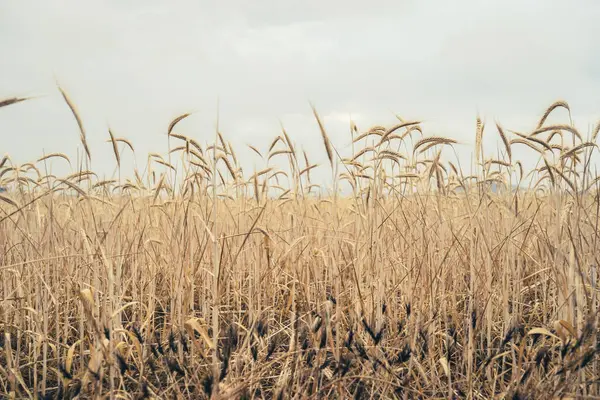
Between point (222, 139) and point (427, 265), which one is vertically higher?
point (222, 139)

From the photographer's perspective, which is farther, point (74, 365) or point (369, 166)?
point (369, 166)

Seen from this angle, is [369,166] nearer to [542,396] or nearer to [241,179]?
[241,179]

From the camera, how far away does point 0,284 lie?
2711 millimetres

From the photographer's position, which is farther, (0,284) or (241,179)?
(241,179)

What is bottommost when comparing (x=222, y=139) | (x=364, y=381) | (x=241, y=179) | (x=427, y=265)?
(x=364, y=381)

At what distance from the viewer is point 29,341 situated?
87.5 inches

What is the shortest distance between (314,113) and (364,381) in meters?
0.98

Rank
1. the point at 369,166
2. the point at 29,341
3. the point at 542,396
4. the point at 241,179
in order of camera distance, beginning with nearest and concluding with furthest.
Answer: the point at 542,396 → the point at 29,341 → the point at 369,166 → the point at 241,179

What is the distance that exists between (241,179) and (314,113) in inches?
59.6

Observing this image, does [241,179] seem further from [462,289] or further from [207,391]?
[207,391]

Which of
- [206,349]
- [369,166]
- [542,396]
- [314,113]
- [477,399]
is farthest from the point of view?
[369,166]

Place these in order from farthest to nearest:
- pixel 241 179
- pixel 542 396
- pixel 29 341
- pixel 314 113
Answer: pixel 241 179 → pixel 29 341 → pixel 314 113 → pixel 542 396

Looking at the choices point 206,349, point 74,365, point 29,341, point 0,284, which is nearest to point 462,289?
point 206,349

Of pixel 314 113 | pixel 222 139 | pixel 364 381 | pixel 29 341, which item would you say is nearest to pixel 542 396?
pixel 364 381
